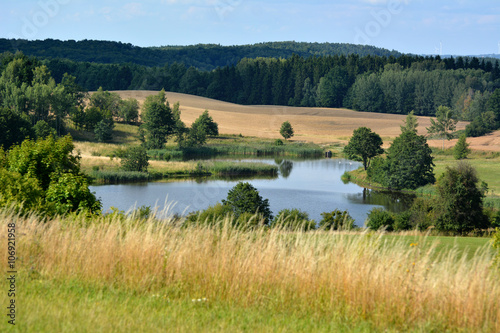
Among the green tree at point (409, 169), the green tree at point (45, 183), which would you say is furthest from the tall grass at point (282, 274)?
the green tree at point (409, 169)

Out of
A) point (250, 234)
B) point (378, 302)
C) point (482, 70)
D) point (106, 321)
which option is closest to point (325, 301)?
point (378, 302)

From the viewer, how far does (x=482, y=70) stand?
12269 centimetres

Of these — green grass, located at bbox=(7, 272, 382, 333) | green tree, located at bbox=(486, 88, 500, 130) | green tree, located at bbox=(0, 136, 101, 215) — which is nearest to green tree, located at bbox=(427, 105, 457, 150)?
green tree, located at bbox=(486, 88, 500, 130)

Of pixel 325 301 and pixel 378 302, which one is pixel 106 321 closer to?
pixel 325 301

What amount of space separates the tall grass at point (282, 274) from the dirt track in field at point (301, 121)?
3101 inches

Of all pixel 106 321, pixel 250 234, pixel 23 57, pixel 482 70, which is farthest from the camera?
pixel 482 70

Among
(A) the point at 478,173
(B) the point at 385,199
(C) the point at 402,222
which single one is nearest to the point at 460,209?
(C) the point at 402,222

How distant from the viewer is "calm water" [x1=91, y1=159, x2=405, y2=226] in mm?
38156

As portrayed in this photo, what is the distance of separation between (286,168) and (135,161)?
17.9 m

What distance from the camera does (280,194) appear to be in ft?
144

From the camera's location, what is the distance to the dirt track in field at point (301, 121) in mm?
93375

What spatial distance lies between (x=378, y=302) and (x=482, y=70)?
130m

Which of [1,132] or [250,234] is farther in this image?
[1,132]

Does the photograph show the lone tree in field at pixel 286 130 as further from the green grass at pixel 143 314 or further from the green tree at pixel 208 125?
the green grass at pixel 143 314
